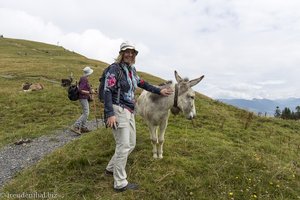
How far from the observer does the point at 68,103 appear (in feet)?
67.8

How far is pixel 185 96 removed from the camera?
813cm

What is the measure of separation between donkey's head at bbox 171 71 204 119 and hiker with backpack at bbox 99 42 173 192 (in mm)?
1379

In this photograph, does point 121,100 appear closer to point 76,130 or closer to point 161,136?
point 161,136

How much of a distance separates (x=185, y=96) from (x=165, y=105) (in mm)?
618

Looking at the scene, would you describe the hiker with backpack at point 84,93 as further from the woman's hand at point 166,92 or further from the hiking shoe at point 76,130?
the woman's hand at point 166,92

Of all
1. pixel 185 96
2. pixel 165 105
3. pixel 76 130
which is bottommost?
pixel 76 130

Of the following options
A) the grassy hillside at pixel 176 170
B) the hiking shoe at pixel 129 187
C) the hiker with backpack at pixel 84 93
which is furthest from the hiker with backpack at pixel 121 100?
the hiker with backpack at pixel 84 93

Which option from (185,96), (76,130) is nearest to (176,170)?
(185,96)

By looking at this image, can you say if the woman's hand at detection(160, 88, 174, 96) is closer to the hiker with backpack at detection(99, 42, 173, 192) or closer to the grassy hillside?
the hiker with backpack at detection(99, 42, 173, 192)

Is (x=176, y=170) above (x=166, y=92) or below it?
below

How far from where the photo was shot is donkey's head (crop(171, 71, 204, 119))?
8102mm

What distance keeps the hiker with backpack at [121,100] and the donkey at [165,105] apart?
133cm

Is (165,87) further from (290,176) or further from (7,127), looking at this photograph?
(7,127)

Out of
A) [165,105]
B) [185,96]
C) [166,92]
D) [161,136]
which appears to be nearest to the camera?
[166,92]
